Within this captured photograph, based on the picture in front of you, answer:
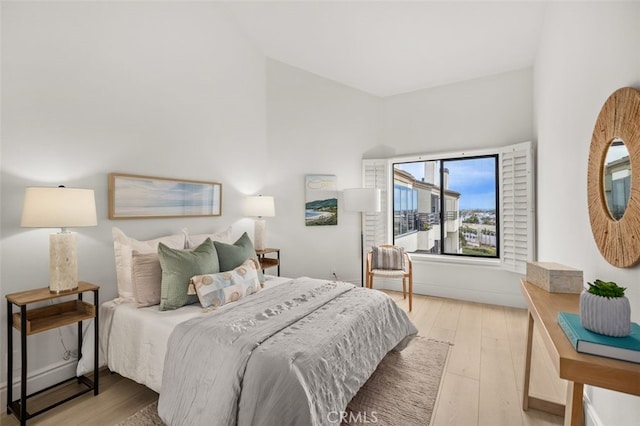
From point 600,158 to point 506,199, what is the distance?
8.58ft

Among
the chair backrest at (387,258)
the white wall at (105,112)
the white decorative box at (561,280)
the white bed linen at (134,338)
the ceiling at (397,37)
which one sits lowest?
the white bed linen at (134,338)

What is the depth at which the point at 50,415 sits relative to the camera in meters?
1.96

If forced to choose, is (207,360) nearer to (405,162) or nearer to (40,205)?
(40,205)

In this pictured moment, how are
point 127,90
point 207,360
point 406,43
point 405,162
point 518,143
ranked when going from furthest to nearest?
point 405,162 → point 518,143 → point 406,43 → point 127,90 → point 207,360

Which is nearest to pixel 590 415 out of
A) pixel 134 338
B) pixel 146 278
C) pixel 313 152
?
pixel 134 338

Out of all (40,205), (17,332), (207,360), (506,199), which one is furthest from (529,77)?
(17,332)

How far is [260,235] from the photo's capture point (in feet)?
12.5

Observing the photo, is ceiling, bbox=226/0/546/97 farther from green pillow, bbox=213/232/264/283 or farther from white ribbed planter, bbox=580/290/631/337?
white ribbed planter, bbox=580/290/631/337

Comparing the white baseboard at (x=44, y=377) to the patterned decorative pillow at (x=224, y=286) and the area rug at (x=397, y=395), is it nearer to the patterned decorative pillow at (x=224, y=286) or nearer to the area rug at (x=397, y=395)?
the area rug at (x=397, y=395)

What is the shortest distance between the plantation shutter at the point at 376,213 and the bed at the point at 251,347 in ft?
7.40

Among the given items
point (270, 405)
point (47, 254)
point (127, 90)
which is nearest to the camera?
point (270, 405)

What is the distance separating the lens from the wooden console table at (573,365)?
943 millimetres

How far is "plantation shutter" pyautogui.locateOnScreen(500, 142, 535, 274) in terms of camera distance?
3736mm

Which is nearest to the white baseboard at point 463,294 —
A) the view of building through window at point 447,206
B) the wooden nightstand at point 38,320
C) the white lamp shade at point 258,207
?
the view of building through window at point 447,206
